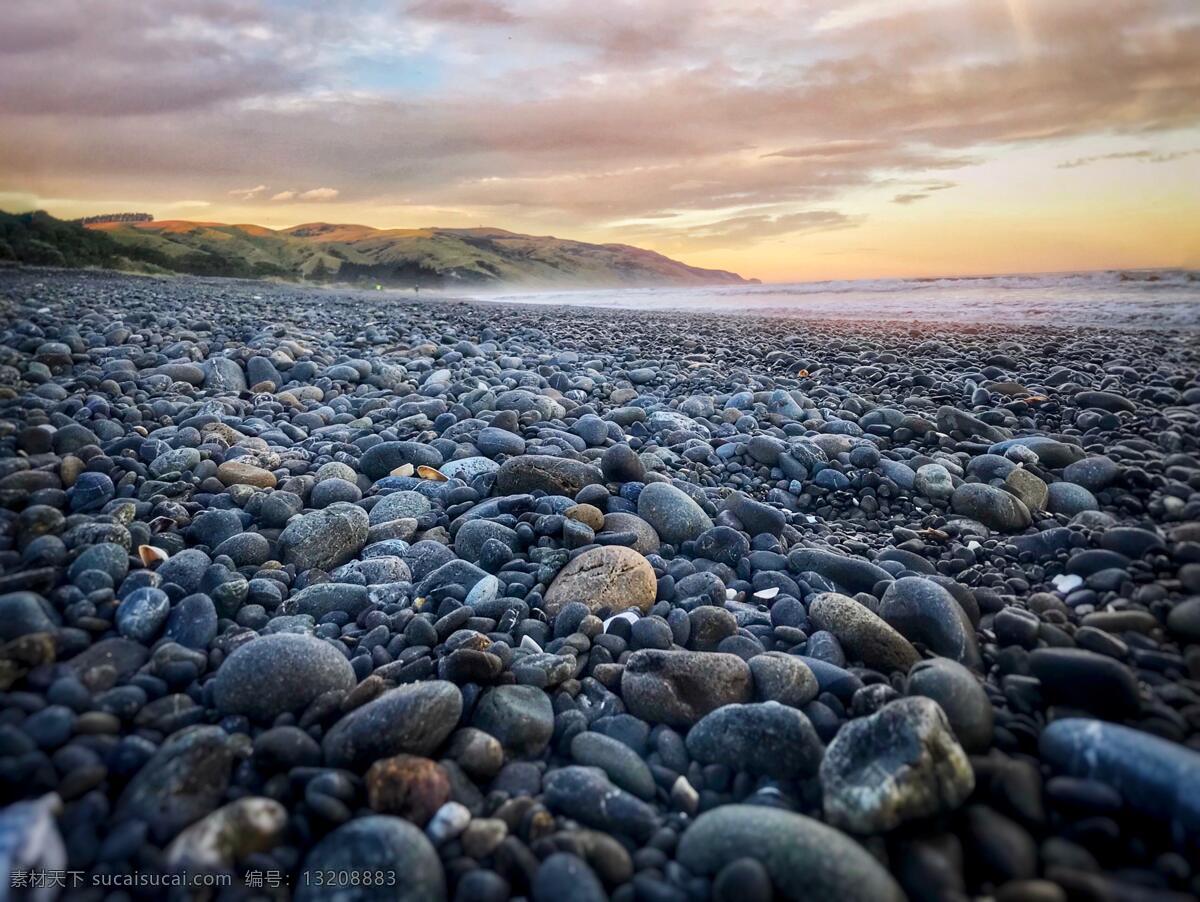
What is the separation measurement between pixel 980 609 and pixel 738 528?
121 centimetres

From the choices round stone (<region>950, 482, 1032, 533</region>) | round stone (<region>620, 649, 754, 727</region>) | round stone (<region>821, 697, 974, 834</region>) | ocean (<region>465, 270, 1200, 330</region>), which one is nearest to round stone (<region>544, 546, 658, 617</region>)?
round stone (<region>620, 649, 754, 727</region>)

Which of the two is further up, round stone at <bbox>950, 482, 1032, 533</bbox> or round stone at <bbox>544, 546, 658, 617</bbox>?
round stone at <bbox>950, 482, 1032, 533</bbox>

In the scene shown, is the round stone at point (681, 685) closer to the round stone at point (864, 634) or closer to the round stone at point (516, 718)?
the round stone at point (516, 718)

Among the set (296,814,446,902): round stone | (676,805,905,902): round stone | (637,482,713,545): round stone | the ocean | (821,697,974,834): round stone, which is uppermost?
the ocean

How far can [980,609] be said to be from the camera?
271 cm

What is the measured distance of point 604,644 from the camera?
8.48 ft

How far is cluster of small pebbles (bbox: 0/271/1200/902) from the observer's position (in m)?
1.60

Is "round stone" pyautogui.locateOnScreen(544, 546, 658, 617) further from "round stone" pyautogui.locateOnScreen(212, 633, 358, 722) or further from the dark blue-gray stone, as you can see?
the dark blue-gray stone

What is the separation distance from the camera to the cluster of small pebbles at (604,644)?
1.60 metres

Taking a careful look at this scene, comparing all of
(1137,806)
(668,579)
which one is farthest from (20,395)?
(1137,806)

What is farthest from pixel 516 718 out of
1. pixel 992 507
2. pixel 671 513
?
pixel 992 507

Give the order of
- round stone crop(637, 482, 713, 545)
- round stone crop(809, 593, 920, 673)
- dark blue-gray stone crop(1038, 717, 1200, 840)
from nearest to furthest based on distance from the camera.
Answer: dark blue-gray stone crop(1038, 717, 1200, 840), round stone crop(809, 593, 920, 673), round stone crop(637, 482, 713, 545)

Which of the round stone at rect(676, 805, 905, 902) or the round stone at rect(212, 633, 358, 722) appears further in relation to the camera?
the round stone at rect(212, 633, 358, 722)

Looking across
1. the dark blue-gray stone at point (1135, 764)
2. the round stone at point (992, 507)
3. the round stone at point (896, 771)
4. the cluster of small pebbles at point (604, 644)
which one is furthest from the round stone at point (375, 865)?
the round stone at point (992, 507)
